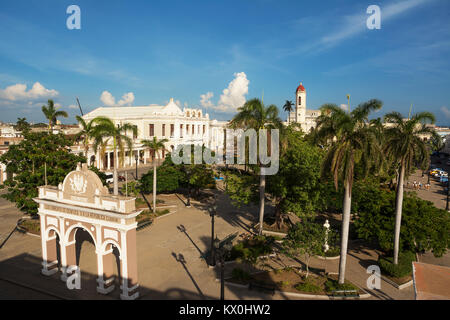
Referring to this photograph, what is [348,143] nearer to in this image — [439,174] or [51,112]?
[51,112]

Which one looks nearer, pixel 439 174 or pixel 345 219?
pixel 345 219

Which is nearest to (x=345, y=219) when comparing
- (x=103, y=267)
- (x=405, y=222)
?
(x=405, y=222)

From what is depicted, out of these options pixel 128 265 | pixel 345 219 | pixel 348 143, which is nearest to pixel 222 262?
pixel 128 265

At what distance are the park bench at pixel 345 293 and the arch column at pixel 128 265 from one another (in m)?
9.48

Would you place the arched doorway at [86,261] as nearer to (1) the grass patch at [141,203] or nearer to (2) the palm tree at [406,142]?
(1) the grass patch at [141,203]

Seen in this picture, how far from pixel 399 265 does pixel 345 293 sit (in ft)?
15.3

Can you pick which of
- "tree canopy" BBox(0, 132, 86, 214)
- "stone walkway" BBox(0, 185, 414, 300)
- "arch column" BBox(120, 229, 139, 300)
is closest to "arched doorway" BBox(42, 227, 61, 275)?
"stone walkway" BBox(0, 185, 414, 300)

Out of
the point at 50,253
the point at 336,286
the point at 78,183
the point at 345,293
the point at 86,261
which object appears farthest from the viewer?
the point at 86,261

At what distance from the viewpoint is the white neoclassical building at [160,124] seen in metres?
55.1

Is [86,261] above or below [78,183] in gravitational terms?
below

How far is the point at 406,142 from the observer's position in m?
15.6

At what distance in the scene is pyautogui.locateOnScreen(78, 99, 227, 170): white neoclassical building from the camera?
181 feet

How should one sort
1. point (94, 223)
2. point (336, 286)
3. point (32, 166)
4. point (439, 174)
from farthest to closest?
point (439, 174)
point (32, 166)
point (336, 286)
point (94, 223)

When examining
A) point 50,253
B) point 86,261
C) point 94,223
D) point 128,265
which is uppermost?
point 94,223
